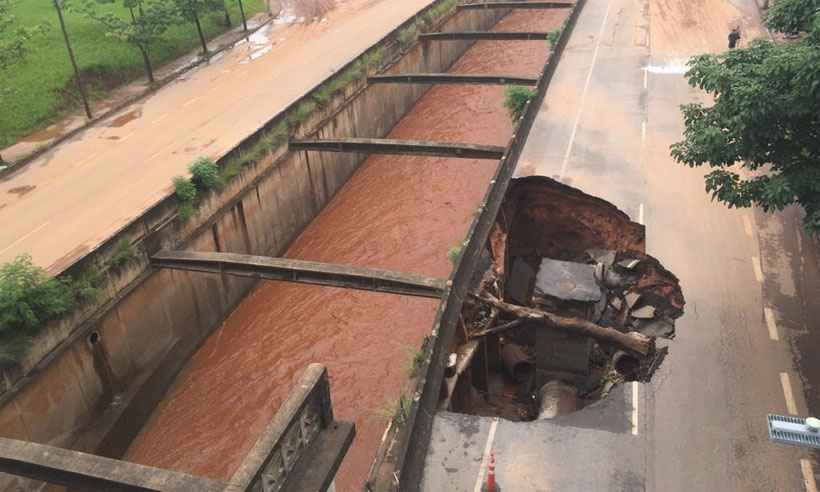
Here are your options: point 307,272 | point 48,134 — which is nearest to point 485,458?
point 307,272

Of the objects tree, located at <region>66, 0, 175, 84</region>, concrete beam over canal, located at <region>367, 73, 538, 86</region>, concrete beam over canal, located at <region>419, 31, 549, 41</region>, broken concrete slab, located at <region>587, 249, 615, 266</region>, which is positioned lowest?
broken concrete slab, located at <region>587, 249, 615, 266</region>

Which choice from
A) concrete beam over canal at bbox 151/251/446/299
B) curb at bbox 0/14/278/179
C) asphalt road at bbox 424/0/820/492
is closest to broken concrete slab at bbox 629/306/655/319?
asphalt road at bbox 424/0/820/492

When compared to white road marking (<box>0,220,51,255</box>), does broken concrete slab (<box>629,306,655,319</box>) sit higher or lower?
lower

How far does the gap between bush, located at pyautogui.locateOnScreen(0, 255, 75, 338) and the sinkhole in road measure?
8.37 m

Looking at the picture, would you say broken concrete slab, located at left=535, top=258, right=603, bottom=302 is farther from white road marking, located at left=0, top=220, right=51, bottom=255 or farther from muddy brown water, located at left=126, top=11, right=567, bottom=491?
white road marking, located at left=0, top=220, right=51, bottom=255

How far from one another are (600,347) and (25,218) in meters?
16.6

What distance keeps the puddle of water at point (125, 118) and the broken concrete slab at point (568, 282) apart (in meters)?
19.4

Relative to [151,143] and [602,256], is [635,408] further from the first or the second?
[151,143]

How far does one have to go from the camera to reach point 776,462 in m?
11.4

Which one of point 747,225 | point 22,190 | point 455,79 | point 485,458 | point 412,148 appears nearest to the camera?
point 485,458

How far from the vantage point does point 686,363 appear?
13.7 metres

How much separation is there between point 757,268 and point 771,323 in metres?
2.31

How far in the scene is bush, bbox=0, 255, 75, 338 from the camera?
44.7 ft

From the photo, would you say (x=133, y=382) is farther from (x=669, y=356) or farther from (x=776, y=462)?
(x=776, y=462)
